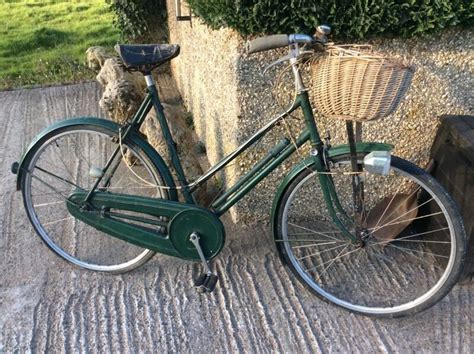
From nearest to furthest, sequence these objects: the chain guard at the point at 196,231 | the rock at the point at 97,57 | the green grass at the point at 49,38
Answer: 1. the chain guard at the point at 196,231
2. the rock at the point at 97,57
3. the green grass at the point at 49,38

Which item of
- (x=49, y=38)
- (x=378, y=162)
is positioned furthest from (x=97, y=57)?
(x=378, y=162)

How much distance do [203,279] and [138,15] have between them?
4.88 meters

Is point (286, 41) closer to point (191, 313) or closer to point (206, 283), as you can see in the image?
point (206, 283)

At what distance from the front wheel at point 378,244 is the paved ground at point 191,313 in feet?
0.48

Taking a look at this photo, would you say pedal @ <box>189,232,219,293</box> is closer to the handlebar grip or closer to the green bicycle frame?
the green bicycle frame

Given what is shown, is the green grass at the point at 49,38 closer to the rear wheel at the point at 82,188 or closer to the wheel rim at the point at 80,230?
the rear wheel at the point at 82,188

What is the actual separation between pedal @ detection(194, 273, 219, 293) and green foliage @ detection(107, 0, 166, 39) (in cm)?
482

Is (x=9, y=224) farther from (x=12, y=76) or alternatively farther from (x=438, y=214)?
(x=12, y=76)

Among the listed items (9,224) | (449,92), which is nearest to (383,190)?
(449,92)

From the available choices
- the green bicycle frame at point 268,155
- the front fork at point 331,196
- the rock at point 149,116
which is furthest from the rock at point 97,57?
the front fork at point 331,196

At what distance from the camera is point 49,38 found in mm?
8516

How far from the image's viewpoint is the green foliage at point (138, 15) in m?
6.71

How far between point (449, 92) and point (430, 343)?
1.55 meters

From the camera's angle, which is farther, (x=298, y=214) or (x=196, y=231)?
(x=298, y=214)
